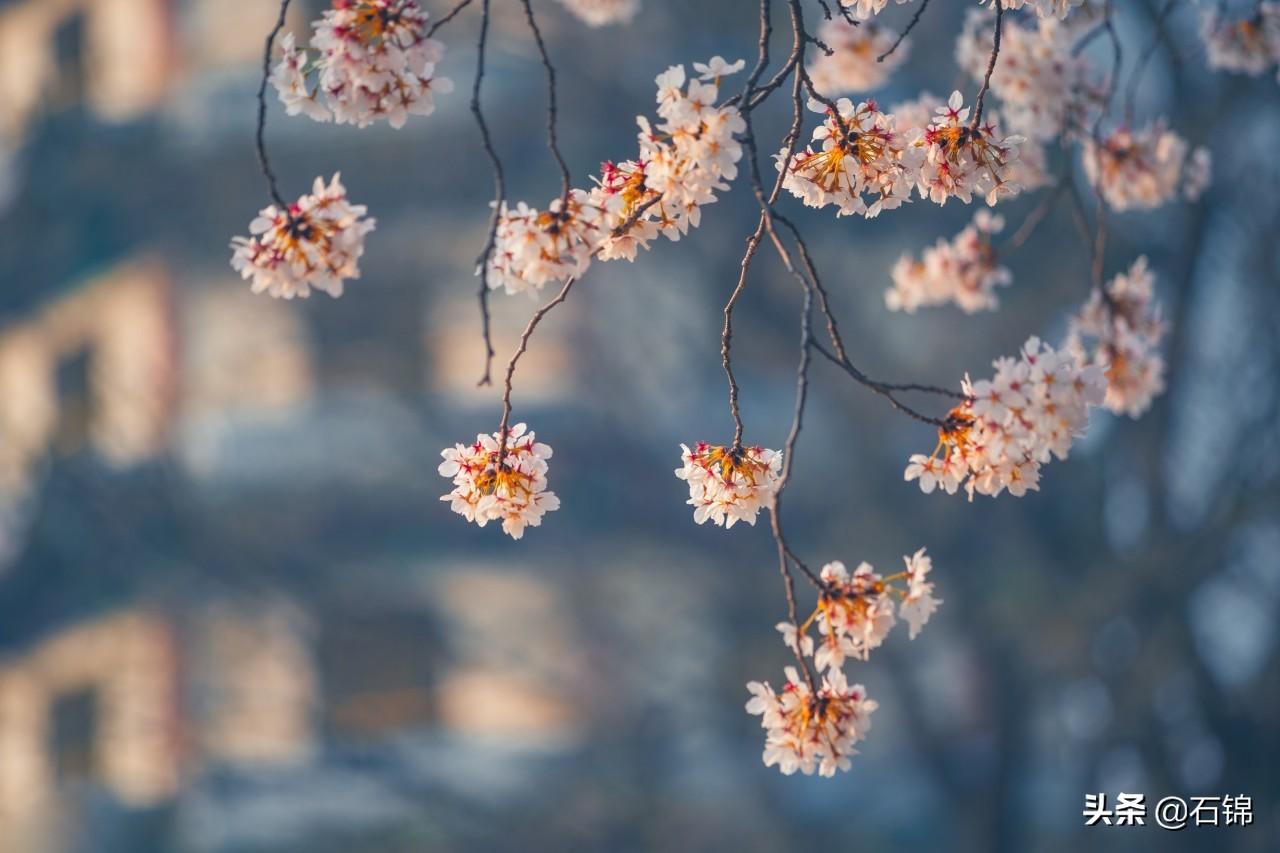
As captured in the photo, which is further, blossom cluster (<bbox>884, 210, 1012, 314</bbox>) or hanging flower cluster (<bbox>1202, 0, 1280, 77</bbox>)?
blossom cluster (<bbox>884, 210, 1012, 314</bbox>)

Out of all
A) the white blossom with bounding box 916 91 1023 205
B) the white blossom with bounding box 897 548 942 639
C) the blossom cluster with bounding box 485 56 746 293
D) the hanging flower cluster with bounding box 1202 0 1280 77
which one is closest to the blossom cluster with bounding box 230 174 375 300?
the blossom cluster with bounding box 485 56 746 293

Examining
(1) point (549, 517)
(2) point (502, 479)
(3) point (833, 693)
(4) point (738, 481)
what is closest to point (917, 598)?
(3) point (833, 693)

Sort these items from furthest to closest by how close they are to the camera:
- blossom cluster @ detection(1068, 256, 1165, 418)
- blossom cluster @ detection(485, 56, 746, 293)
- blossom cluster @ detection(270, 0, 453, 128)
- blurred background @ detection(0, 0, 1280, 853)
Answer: blurred background @ detection(0, 0, 1280, 853) → blossom cluster @ detection(1068, 256, 1165, 418) → blossom cluster @ detection(270, 0, 453, 128) → blossom cluster @ detection(485, 56, 746, 293)

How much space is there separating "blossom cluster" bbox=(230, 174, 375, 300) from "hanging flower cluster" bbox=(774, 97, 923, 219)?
2.26 feet

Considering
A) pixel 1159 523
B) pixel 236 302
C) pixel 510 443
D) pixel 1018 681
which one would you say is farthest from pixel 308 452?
pixel 510 443

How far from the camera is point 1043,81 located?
2.85 metres

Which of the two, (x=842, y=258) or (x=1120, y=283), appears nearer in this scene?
(x=1120, y=283)

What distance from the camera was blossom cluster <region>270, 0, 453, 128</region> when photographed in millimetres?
1867

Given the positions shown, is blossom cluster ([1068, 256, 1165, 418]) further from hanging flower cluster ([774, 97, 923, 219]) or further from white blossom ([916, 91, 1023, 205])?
hanging flower cluster ([774, 97, 923, 219])

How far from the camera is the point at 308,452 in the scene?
10.3m

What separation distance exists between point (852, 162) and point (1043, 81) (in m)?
1.20

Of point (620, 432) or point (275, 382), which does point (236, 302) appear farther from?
point (620, 432)

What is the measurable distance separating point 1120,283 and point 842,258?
21.5 feet

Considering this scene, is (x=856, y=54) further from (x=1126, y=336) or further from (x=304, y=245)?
(x=304, y=245)
